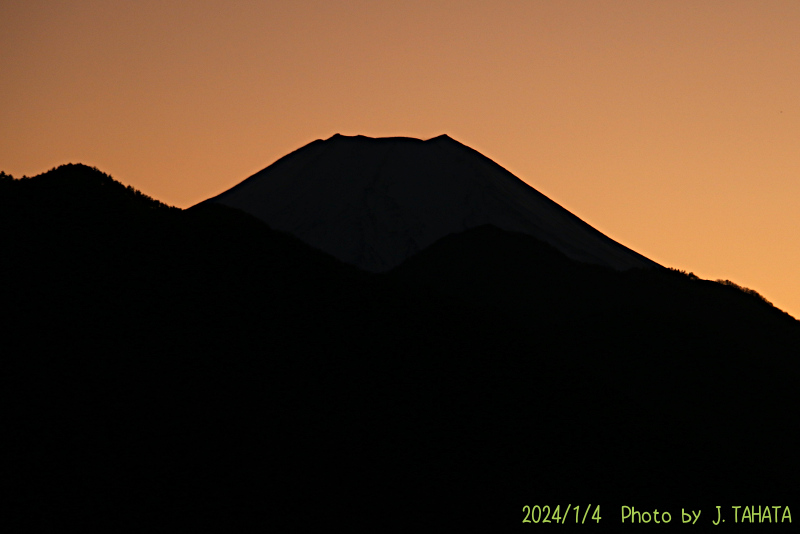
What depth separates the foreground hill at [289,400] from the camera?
16.5 meters

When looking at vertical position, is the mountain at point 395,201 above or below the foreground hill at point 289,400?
above

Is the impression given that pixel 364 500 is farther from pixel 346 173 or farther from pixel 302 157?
pixel 302 157

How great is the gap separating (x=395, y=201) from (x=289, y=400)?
50.3 meters

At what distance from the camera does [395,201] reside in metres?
68.8

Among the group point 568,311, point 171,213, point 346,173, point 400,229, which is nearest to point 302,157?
point 346,173

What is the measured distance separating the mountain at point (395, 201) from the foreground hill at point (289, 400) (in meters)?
30.9

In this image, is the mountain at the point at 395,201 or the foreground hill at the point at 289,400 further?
the mountain at the point at 395,201

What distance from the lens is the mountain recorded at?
6044cm

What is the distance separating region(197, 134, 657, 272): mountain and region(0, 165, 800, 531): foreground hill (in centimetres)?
3090

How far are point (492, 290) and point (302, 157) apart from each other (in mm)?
47000

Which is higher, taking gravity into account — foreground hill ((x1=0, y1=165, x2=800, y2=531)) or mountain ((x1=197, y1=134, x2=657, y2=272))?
mountain ((x1=197, y1=134, x2=657, y2=272))

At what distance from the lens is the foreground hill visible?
54.0 feet

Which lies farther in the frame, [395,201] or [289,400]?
[395,201]

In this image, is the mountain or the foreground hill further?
the mountain
